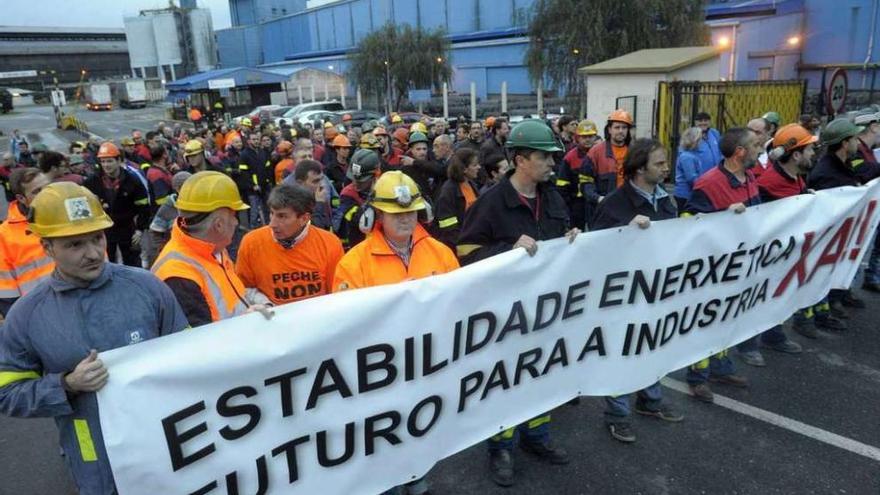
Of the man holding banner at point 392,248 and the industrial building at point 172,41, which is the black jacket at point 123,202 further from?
the industrial building at point 172,41

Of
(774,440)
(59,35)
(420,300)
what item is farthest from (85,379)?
(59,35)

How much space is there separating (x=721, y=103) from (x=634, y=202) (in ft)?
30.4

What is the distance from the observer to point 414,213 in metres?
3.10

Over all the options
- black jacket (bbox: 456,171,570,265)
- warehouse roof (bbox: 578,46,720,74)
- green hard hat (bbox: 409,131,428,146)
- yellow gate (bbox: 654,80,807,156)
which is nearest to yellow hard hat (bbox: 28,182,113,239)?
black jacket (bbox: 456,171,570,265)

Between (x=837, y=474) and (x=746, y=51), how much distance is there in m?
28.4

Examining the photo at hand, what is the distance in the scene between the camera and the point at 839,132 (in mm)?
5195

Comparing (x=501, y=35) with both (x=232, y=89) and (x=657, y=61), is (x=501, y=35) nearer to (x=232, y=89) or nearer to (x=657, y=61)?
(x=232, y=89)

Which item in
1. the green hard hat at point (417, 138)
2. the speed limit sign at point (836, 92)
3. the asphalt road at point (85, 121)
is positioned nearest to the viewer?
the green hard hat at point (417, 138)

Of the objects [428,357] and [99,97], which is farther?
[99,97]

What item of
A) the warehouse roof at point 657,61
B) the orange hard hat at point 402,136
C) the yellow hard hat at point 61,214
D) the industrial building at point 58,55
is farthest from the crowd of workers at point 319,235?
the industrial building at point 58,55

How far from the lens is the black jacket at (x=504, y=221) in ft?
11.8

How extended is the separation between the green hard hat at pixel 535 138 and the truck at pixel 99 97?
3038 inches

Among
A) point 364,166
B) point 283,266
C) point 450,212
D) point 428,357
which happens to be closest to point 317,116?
point 364,166

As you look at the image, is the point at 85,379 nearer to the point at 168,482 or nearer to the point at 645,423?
the point at 168,482
